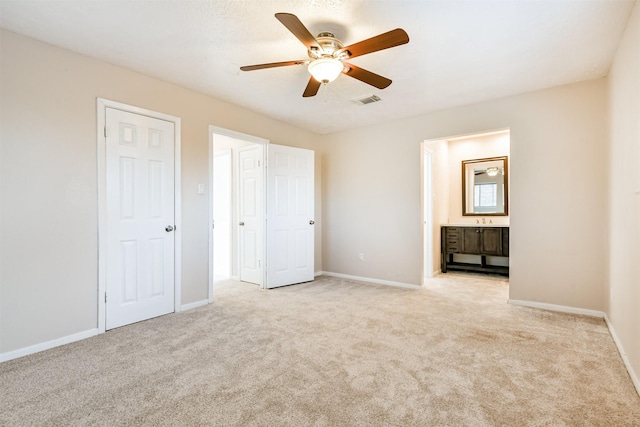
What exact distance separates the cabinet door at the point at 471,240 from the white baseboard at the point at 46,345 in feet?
17.5

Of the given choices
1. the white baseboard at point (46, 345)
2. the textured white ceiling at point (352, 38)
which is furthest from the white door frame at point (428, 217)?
the white baseboard at point (46, 345)

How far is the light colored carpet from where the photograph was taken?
66.2 inches

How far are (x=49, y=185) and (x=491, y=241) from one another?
5.84 meters

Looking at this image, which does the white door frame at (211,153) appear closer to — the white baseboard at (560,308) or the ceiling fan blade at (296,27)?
the ceiling fan blade at (296,27)

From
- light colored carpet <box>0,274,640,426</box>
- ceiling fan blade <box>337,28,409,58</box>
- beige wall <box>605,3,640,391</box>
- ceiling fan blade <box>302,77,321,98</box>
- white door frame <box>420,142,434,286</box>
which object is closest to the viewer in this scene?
light colored carpet <box>0,274,640,426</box>

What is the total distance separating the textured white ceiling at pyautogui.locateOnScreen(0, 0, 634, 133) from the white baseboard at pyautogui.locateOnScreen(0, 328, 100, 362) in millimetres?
2468

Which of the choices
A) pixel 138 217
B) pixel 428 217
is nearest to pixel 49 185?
pixel 138 217

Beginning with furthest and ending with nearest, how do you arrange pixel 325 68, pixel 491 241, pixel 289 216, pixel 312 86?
pixel 491 241, pixel 289 216, pixel 312 86, pixel 325 68

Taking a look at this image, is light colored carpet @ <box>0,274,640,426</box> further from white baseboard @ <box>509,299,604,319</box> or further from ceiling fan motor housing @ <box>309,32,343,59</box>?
ceiling fan motor housing @ <box>309,32,343,59</box>

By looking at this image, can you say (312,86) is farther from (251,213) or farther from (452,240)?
(452,240)

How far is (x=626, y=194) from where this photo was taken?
2322mm

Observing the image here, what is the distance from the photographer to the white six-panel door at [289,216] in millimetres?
4586

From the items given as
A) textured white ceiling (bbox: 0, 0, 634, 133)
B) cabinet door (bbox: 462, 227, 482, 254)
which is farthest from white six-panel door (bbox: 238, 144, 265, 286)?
cabinet door (bbox: 462, 227, 482, 254)

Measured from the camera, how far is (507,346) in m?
2.55
